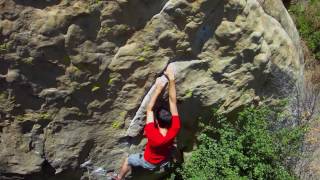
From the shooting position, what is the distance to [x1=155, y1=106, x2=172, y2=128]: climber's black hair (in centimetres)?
504

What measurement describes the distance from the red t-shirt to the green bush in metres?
0.50

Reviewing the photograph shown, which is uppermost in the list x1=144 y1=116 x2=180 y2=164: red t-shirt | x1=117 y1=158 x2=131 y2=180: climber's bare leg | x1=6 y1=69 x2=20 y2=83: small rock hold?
x1=6 y1=69 x2=20 y2=83: small rock hold

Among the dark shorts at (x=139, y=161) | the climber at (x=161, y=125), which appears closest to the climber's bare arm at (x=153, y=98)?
the climber at (x=161, y=125)

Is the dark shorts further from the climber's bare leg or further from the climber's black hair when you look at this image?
the climber's black hair

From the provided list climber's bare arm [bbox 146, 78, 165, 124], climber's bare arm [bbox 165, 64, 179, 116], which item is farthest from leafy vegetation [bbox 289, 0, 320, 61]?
climber's bare arm [bbox 146, 78, 165, 124]

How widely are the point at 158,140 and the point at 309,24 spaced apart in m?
4.03

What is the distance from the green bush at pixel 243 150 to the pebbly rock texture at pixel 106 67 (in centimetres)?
19

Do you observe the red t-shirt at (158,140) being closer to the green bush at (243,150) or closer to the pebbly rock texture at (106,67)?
the pebbly rock texture at (106,67)

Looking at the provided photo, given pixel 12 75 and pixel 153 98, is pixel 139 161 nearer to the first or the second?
pixel 153 98

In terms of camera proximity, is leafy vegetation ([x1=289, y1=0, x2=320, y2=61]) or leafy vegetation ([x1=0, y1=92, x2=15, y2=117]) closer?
leafy vegetation ([x1=0, y1=92, x2=15, y2=117])

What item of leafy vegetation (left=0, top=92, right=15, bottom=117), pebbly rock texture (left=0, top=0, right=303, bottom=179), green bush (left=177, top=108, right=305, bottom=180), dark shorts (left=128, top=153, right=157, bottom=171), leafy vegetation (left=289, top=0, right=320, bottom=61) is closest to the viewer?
pebbly rock texture (left=0, top=0, right=303, bottom=179)

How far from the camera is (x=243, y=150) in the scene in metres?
5.69

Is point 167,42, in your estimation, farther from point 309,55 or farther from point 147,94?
point 309,55

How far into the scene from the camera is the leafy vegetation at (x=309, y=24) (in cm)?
799
